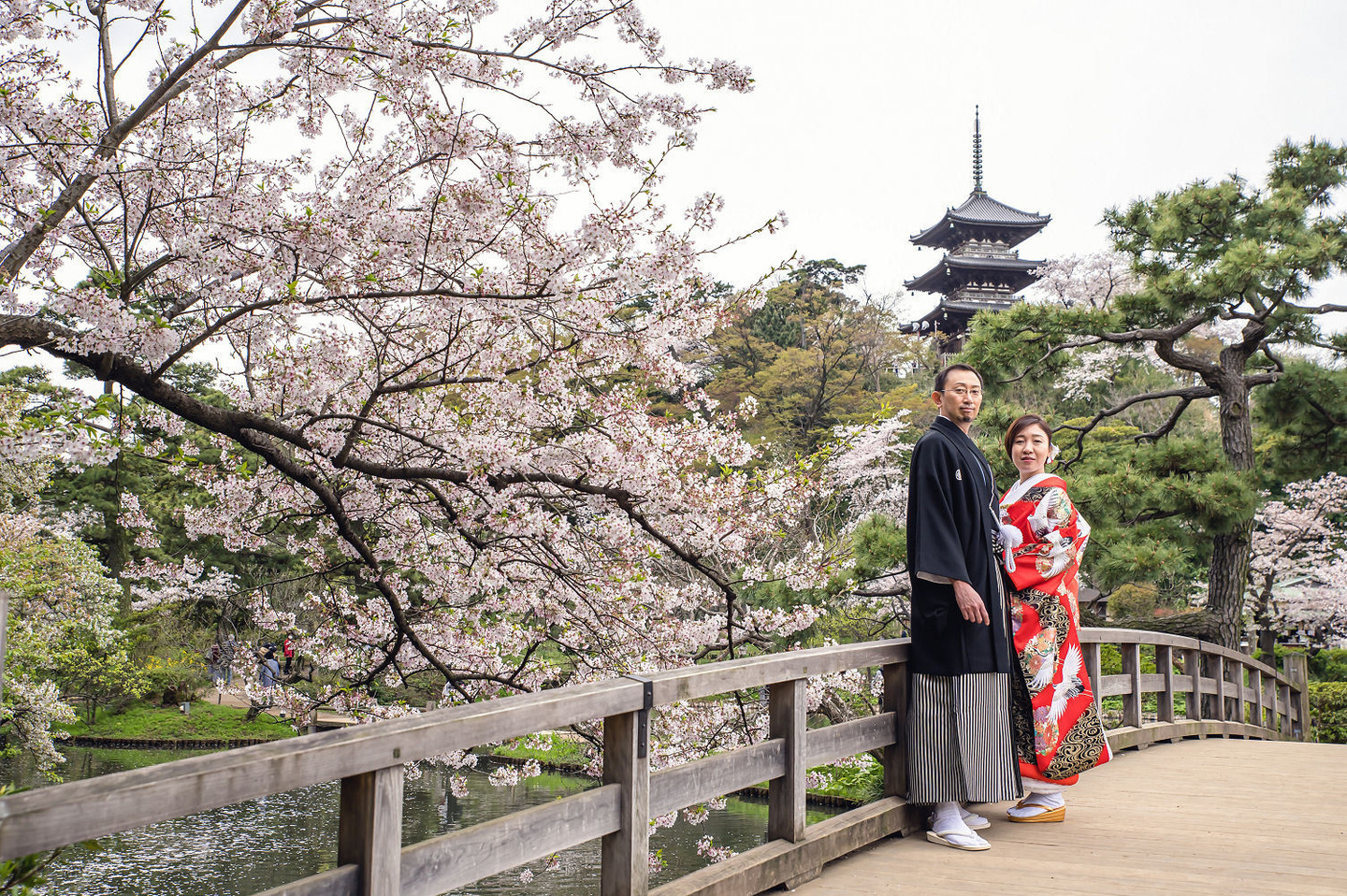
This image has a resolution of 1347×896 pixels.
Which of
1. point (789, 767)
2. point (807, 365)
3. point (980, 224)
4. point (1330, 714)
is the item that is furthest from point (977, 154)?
point (789, 767)

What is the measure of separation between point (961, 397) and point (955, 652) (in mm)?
843

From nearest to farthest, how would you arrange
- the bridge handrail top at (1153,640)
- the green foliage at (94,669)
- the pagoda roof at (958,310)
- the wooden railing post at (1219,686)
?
1. the bridge handrail top at (1153,640)
2. the wooden railing post at (1219,686)
3. the green foliage at (94,669)
4. the pagoda roof at (958,310)

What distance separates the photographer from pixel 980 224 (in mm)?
30406

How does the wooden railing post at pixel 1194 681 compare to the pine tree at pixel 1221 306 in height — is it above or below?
below

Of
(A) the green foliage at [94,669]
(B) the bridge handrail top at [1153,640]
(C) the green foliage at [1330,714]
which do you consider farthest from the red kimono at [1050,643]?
(A) the green foliage at [94,669]

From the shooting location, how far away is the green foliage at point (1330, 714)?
440 inches

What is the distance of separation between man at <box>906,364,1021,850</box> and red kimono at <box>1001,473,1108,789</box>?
0.27 m

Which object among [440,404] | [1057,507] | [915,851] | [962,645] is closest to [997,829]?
[915,851]

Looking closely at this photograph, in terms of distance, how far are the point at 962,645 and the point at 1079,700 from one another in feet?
2.26

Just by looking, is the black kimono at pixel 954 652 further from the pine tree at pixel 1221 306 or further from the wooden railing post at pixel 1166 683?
the pine tree at pixel 1221 306

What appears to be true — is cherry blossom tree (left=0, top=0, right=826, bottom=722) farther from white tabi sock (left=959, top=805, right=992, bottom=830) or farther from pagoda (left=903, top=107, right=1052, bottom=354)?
pagoda (left=903, top=107, right=1052, bottom=354)

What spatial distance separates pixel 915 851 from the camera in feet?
9.55

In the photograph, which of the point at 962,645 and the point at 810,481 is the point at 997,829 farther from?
the point at 810,481

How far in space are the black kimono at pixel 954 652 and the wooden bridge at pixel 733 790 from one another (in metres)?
0.14
